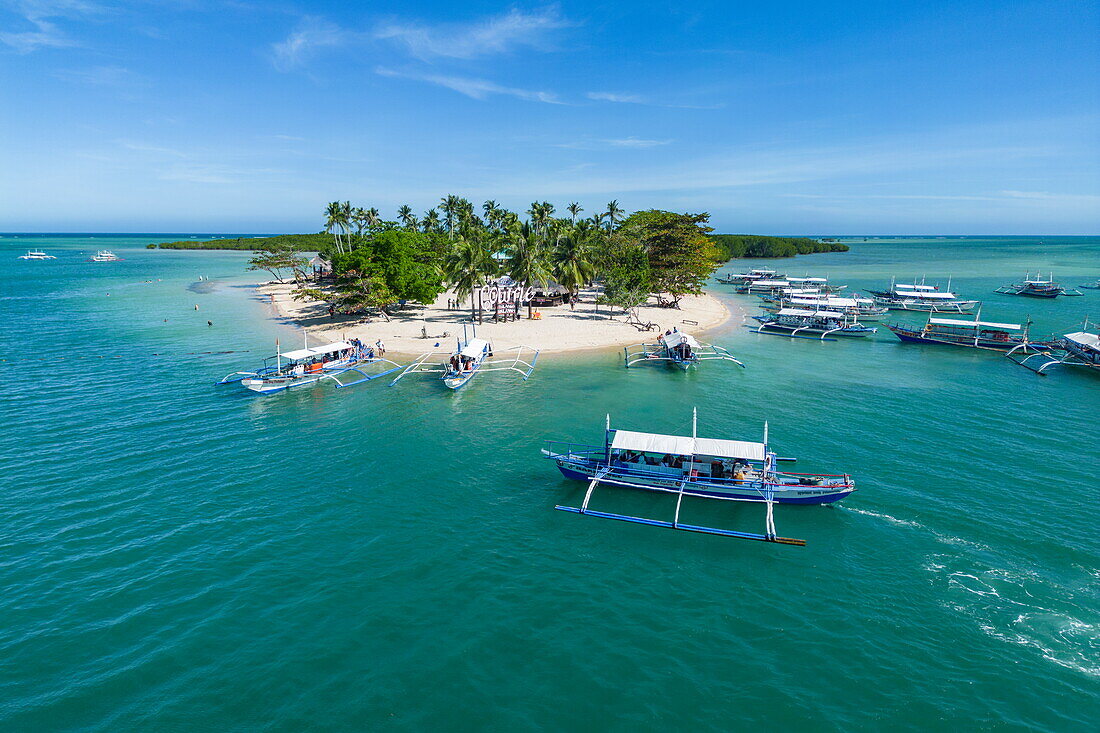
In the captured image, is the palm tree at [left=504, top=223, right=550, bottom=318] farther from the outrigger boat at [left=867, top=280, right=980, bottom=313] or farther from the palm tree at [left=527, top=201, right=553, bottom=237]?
the outrigger boat at [left=867, top=280, right=980, bottom=313]

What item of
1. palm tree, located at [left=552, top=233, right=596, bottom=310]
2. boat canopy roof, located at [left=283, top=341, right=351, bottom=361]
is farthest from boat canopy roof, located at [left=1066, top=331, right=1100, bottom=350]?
boat canopy roof, located at [left=283, top=341, right=351, bottom=361]

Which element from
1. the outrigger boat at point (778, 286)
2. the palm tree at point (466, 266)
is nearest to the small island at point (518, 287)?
the palm tree at point (466, 266)

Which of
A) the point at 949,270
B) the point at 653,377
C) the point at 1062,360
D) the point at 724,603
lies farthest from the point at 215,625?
the point at 949,270

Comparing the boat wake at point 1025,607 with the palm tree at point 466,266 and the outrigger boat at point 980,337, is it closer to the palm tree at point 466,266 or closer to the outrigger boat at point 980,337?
the outrigger boat at point 980,337

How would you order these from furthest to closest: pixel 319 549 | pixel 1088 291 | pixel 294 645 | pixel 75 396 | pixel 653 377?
pixel 1088 291 < pixel 653 377 < pixel 75 396 < pixel 319 549 < pixel 294 645

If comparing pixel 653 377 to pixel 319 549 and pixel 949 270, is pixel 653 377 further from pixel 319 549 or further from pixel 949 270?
pixel 949 270
